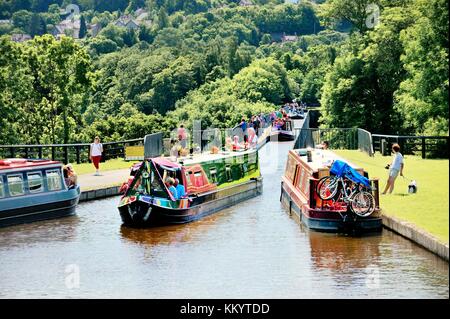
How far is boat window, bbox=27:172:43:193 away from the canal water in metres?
1.14

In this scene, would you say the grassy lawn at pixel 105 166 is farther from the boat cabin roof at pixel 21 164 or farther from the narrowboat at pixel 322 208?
the narrowboat at pixel 322 208

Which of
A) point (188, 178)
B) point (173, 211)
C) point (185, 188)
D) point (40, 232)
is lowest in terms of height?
point (40, 232)

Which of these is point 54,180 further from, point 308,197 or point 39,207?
point 308,197

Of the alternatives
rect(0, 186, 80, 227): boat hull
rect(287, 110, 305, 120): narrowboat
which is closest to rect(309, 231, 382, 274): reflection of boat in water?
rect(0, 186, 80, 227): boat hull

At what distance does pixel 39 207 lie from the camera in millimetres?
30562

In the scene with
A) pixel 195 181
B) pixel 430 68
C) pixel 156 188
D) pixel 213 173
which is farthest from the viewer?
pixel 430 68

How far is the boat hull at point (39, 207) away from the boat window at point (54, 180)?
184 millimetres

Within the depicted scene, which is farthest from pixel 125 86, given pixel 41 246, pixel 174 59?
pixel 41 246

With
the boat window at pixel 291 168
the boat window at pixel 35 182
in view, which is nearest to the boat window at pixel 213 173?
the boat window at pixel 291 168

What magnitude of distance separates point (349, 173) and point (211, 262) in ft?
16.5

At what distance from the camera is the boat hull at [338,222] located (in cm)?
2647

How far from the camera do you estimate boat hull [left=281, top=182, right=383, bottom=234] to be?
26.5 metres

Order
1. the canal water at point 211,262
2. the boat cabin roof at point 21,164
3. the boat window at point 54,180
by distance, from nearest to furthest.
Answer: the canal water at point 211,262 < the boat cabin roof at point 21,164 < the boat window at point 54,180

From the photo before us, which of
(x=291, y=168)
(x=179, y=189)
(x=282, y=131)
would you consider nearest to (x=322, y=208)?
(x=179, y=189)
